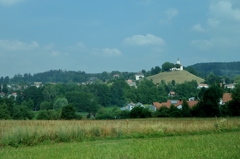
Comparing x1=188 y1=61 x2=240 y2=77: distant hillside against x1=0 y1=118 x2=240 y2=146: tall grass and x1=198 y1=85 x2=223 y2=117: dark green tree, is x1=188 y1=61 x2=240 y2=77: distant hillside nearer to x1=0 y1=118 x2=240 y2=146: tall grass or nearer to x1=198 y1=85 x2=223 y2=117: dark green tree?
x1=198 y1=85 x2=223 y2=117: dark green tree

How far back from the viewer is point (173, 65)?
176750 millimetres

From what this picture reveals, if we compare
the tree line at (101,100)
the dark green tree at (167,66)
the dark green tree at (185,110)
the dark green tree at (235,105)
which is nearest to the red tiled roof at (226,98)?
the tree line at (101,100)

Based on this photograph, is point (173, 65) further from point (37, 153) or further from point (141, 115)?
point (37, 153)

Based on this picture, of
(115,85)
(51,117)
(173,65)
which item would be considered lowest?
(51,117)

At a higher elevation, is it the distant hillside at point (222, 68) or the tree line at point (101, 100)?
the distant hillside at point (222, 68)

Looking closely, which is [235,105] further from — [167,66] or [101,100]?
[167,66]

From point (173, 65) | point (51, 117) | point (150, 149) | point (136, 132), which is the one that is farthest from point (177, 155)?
point (173, 65)

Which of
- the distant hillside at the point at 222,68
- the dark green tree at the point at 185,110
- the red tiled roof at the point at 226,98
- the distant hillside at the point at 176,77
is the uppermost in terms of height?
the distant hillside at the point at 222,68

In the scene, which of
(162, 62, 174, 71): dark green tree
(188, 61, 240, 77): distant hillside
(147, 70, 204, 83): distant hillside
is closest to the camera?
(147, 70, 204, 83): distant hillside

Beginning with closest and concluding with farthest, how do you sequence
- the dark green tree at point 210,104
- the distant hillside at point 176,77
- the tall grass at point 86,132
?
the tall grass at point 86,132, the dark green tree at point 210,104, the distant hillside at point 176,77

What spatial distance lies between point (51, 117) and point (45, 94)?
43.0 metres

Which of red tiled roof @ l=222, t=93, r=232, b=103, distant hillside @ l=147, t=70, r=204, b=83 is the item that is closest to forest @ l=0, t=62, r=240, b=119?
red tiled roof @ l=222, t=93, r=232, b=103

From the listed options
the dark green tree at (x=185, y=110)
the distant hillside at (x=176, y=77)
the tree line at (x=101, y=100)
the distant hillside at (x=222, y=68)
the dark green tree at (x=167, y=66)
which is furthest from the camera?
the distant hillside at (x=222, y=68)

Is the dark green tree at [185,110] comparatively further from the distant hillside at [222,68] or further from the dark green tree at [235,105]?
→ the distant hillside at [222,68]
